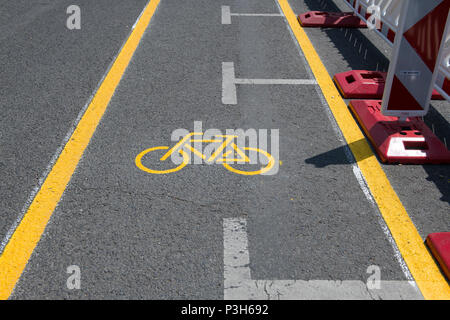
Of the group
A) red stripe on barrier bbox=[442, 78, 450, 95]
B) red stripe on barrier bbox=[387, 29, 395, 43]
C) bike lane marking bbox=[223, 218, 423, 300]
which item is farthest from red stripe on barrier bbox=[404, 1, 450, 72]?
bike lane marking bbox=[223, 218, 423, 300]

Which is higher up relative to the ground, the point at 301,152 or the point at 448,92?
the point at 448,92

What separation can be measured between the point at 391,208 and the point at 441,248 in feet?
1.73

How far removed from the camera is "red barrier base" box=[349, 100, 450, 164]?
3801 mm

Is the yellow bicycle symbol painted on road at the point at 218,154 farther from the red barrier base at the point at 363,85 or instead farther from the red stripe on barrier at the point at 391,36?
the red stripe on barrier at the point at 391,36

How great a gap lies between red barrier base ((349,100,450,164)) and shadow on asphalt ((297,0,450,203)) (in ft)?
0.38

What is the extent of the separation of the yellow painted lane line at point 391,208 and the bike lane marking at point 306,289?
0.14m

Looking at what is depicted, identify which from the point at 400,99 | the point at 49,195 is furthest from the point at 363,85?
the point at 49,195

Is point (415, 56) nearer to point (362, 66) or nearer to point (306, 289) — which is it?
point (362, 66)

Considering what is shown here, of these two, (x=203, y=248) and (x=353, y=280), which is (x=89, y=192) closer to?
(x=203, y=248)

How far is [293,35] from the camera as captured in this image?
7.15 metres

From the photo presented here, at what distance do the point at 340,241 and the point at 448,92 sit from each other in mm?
2254

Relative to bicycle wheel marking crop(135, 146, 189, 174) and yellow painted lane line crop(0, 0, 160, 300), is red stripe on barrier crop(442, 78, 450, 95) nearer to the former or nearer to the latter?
bicycle wheel marking crop(135, 146, 189, 174)

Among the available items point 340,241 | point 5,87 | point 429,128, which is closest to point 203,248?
point 340,241

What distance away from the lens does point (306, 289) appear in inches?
101
